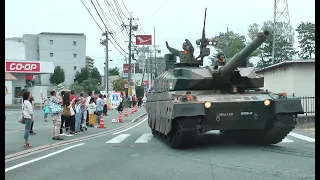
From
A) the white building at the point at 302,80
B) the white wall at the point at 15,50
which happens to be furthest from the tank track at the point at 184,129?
the white wall at the point at 15,50

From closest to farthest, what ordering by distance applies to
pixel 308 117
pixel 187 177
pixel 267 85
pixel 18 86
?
pixel 187 177
pixel 308 117
pixel 267 85
pixel 18 86

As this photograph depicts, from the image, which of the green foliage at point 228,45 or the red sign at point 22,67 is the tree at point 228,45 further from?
the red sign at point 22,67

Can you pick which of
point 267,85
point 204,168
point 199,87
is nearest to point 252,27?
point 267,85

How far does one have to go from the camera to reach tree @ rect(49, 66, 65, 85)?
2790 inches

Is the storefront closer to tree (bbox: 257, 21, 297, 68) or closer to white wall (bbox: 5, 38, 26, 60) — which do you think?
white wall (bbox: 5, 38, 26, 60)

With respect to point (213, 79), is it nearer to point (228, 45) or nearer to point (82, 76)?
point (228, 45)

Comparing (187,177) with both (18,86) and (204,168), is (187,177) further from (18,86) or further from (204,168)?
(18,86)

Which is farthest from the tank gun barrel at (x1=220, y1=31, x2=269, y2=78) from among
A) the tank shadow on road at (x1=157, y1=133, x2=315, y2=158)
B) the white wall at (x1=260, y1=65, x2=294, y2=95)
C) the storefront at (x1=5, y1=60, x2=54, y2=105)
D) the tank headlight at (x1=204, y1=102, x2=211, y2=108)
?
the storefront at (x1=5, y1=60, x2=54, y2=105)

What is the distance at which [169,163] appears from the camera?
8.73 m

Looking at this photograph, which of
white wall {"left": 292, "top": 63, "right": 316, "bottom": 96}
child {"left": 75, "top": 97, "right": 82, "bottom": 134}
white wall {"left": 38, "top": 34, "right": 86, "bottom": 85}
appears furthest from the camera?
white wall {"left": 38, "top": 34, "right": 86, "bottom": 85}

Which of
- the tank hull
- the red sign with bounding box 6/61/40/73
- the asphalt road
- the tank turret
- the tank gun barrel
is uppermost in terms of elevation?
the red sign with bounding box 6/61/40/73

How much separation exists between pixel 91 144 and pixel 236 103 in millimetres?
4928

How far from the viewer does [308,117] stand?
2109 cm
